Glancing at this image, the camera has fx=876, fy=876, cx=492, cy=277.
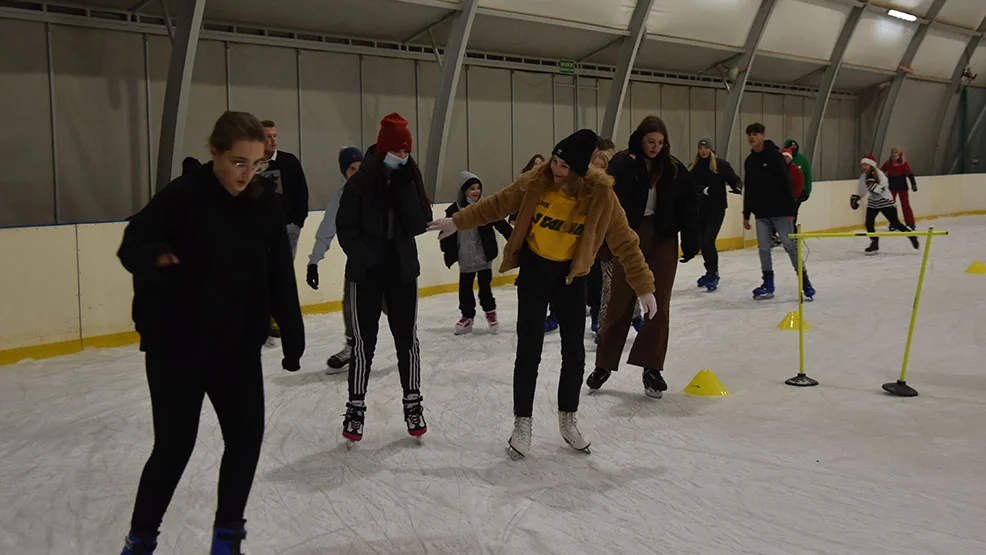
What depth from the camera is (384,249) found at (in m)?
3.97

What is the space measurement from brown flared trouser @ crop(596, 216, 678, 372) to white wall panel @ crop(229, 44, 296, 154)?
6376 mm

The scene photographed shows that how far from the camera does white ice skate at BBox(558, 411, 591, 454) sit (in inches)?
156

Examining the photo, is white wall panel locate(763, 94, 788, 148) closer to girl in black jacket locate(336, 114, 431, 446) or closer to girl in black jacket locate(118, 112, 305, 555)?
girl in black jacket locate(336, 114, 431, 446)

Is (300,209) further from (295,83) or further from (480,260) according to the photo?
(295,83)

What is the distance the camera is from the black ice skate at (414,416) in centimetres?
416

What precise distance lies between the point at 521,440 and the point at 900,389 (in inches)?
92.1

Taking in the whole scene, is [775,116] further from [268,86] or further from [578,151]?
[578,151]

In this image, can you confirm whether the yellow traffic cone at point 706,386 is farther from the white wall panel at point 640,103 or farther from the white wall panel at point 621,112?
the white wall panel at point 640,103

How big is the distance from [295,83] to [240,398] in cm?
880

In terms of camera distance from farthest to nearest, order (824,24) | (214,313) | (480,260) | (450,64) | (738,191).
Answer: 1. (824,24)
2. (450,64)
3. (738,191)
4. (480,260)
5. (214,313)

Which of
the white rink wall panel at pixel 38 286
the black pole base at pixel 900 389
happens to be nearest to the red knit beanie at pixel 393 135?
the black pole base at pixel 900 389

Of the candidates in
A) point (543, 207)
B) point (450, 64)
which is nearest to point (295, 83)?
point (450, 64)

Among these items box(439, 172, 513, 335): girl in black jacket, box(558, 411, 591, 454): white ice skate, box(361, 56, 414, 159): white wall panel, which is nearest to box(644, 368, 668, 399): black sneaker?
box(558, 411, 591, 454): white ice skate

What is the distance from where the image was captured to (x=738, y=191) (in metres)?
9.20
